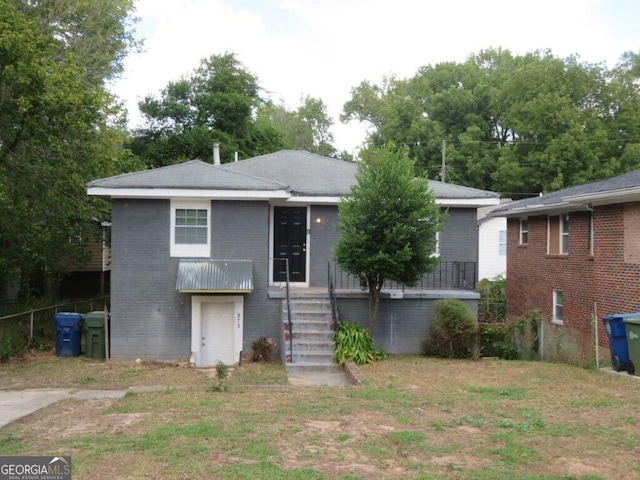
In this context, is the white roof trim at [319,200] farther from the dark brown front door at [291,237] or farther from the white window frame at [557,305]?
the white window frame at [557,305]

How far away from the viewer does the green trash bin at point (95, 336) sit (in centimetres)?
1372

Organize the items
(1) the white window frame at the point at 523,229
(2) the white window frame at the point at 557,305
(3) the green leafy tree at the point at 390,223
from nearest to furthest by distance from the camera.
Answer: (3) the green leafy tree at the point at 390,223 → (2) the white window frame at the point at 557,305 → (1) the white window frame at the point at 523,229

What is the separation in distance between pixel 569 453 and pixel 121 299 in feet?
34.5

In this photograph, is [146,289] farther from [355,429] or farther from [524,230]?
[524,230]

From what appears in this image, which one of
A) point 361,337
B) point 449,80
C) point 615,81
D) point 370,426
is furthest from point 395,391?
point 449,80

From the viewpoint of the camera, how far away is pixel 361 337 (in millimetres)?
12641

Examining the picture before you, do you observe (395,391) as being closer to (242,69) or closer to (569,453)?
(569,453)

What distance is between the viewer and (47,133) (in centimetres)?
1364

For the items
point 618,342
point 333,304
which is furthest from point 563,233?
point 333,304

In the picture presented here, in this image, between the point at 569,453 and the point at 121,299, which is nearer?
the point at 569,453

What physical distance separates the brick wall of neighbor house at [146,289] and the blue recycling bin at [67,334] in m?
1.13

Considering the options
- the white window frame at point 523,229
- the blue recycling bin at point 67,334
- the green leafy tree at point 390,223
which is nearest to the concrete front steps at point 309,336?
the green leafy tree at point 390,223

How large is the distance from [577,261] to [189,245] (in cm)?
1069

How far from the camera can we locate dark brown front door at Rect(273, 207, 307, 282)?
1548 cm
